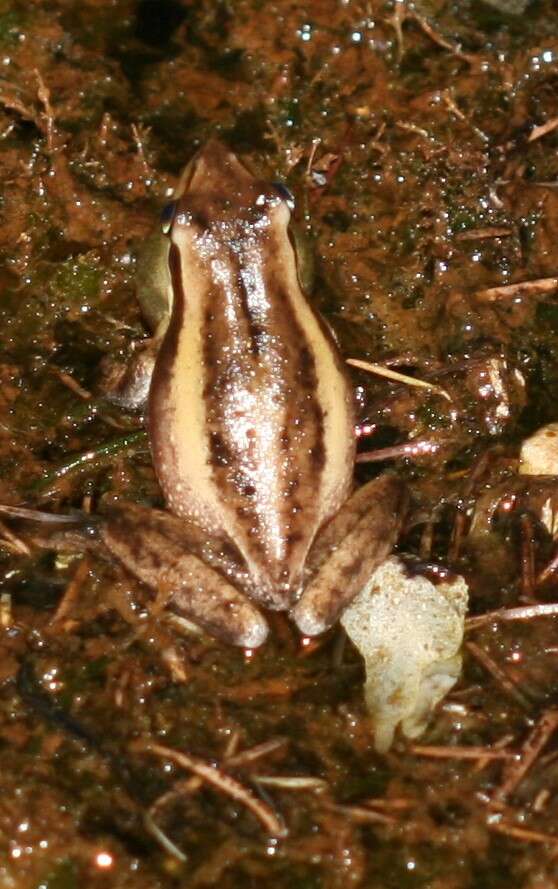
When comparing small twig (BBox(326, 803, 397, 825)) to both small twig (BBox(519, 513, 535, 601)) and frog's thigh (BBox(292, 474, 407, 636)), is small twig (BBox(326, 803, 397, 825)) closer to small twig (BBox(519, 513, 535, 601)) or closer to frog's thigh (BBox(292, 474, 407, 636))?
frog's thigh (BBox(292, 474, 407, 636))

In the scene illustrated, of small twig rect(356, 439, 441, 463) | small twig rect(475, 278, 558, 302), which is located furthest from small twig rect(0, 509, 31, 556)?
small twig rect(475, 278, 558, 302)

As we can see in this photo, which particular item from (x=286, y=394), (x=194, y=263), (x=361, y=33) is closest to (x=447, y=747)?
(x=286, y=394)

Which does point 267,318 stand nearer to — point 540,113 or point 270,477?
point 270,477

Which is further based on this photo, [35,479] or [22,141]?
[22,141]

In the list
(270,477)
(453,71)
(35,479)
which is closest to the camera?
(270,477)

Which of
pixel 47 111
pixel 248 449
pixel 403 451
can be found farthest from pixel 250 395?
pixel 47 111
